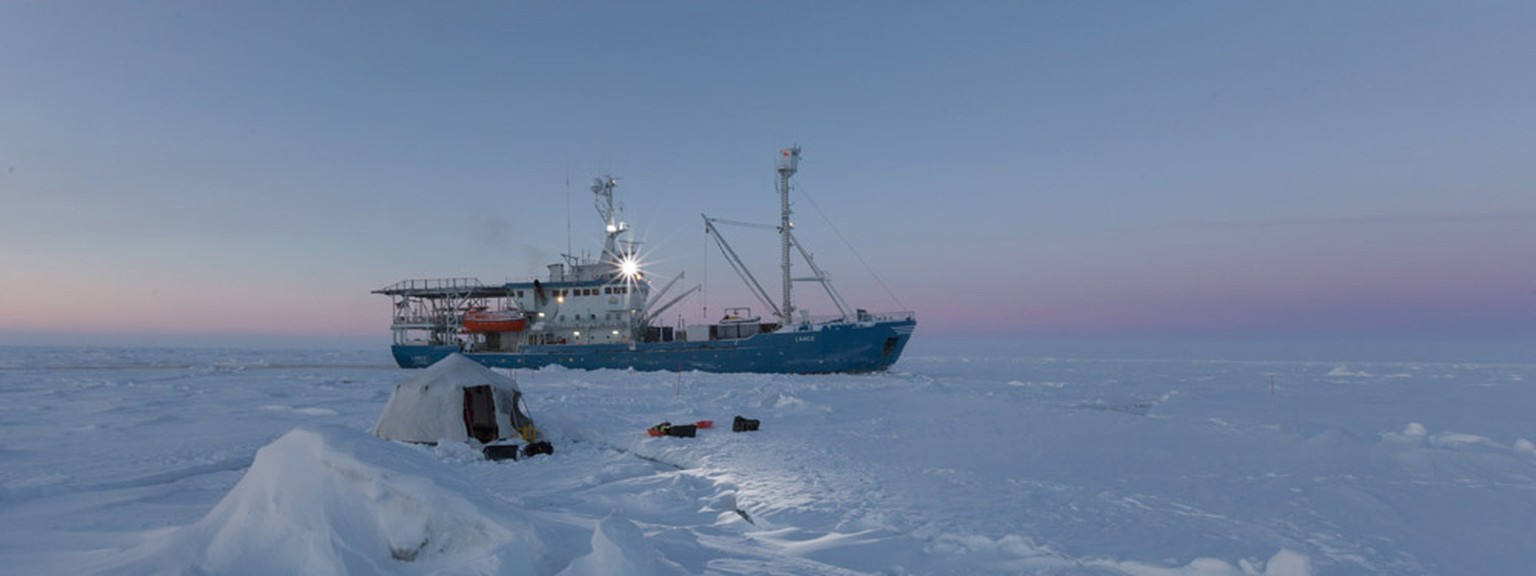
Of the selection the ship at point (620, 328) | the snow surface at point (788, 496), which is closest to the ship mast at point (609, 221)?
the ship at point (620, 328)

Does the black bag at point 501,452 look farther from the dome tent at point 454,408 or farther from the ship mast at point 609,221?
the ship mast at point 609,221

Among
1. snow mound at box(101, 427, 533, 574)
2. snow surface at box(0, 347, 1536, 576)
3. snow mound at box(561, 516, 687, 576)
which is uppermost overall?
snow mound at box(101, 427, 533, 574)

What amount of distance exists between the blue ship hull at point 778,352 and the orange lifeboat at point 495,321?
560 cm

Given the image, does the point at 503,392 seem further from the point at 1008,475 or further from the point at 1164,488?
the point at 1164,488

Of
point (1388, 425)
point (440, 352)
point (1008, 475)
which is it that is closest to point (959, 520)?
point (1008, 475)

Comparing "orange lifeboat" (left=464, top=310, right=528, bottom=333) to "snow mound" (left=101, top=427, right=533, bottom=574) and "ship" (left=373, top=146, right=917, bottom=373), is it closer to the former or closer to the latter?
"ship" (left=373, top=146, right=917, bottom=373)

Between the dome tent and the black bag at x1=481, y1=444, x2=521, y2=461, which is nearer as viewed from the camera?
the black bag at x1=481, y1=444, x2=521, y2=461

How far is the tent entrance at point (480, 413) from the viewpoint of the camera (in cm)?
1258

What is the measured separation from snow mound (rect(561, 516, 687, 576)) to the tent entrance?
8155 mm

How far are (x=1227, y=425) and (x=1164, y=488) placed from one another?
818 cm

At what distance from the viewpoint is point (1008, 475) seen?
971 cm

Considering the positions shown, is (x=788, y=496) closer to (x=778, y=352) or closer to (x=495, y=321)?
(x=778, y=352)

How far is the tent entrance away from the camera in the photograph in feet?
41.3

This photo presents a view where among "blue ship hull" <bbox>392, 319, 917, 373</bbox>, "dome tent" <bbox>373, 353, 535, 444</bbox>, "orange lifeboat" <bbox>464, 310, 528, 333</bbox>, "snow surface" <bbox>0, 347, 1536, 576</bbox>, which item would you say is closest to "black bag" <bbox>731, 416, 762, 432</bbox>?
"snow surface" <bbox>0, 347, 1536, 576</bbox>
